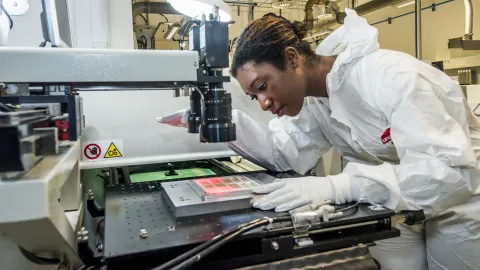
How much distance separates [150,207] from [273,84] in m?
0.51

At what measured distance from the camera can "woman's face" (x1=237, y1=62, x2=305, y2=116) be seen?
3.45ft

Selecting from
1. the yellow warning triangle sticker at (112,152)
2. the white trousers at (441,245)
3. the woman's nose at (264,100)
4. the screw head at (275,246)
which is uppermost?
the woman's nose at (264,100)

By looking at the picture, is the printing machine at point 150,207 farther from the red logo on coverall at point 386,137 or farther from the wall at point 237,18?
the wall at point 237,18

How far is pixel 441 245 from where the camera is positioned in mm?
995

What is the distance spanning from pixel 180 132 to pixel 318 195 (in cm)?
63

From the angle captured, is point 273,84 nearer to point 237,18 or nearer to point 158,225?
point 158,225

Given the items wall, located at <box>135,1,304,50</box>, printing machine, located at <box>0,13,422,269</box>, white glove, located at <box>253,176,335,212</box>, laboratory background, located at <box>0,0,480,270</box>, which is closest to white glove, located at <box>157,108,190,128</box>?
laboratory background, located at <box>0,0,480,270</box>

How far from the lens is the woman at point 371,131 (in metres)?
0.80

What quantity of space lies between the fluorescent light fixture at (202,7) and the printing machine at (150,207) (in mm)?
36

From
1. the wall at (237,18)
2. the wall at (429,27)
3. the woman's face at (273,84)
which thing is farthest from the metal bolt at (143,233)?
the wall at (237,18)

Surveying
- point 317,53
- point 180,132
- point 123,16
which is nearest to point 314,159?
point 317,53

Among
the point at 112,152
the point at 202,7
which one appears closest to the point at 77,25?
the point at 112,152

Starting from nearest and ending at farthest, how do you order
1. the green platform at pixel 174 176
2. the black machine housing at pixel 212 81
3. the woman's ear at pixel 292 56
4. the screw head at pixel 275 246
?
the screw head at pixel 275 246 → the black machine housing at pixel 212 81 → the woman's ear at pixel 292 56 → the green platform at pixel 174 176

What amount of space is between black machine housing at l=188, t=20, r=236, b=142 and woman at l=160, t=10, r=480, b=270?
19cm
